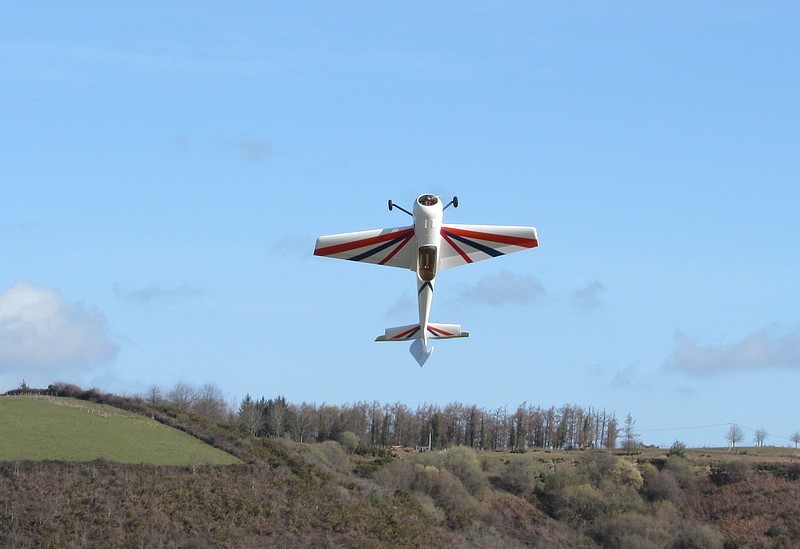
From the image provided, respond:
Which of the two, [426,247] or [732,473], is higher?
[426,247]

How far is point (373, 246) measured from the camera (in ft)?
119

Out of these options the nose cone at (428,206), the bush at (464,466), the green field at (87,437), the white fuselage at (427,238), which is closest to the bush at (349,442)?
the bush at (464,466)

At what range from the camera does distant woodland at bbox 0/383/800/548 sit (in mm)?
71125

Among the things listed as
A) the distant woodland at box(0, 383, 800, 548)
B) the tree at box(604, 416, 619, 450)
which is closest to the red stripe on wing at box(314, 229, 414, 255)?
the distant woodland at box(0, 383, 800, 548)

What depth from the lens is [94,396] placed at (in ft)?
336

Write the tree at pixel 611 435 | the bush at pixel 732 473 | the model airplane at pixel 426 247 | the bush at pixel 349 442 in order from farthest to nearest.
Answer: the tree at pixel 611 435
the bush at pixel 349 442
the bush at pixel 732 473
the model airplane at pixel 426 247

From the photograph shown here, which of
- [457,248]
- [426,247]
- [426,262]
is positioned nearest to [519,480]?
[457,248]

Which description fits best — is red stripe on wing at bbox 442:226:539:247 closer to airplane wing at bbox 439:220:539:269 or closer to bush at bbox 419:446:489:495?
airplane wing at bbox 439:220:539:269

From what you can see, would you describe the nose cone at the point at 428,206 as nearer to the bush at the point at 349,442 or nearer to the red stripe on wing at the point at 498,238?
the red stripe on wing at the point at 498,238

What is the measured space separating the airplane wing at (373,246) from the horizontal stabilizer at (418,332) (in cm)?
334

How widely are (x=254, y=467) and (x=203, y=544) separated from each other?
18874mm

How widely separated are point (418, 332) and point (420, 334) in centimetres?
10

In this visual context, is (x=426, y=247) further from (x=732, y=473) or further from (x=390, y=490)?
(x=732, y=473)

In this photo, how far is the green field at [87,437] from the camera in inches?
3150
